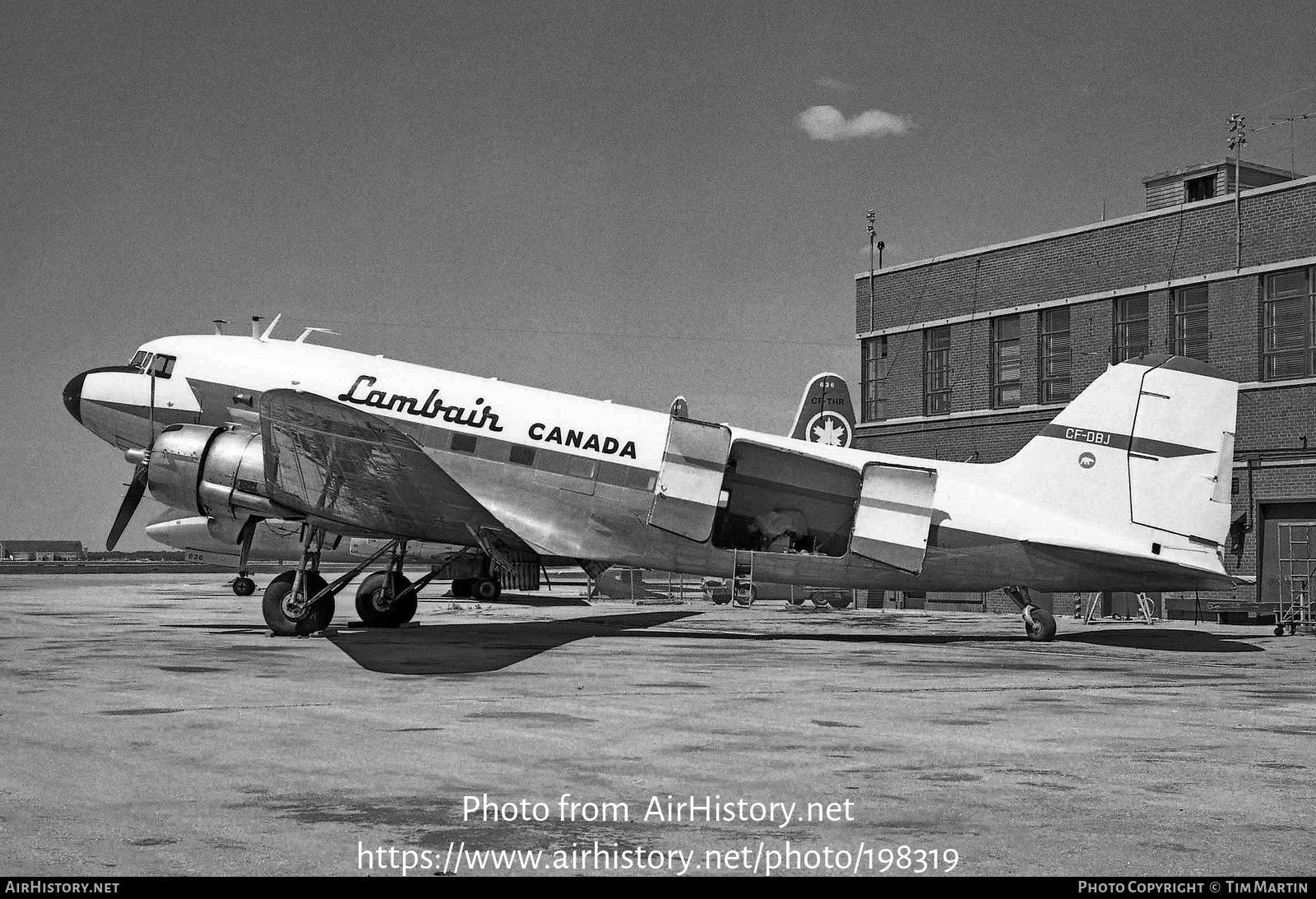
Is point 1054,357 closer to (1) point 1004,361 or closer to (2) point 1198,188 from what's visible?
(1) point 1004,361

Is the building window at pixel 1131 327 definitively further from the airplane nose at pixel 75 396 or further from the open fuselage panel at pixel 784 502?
the airplane nose at pixel 75 396

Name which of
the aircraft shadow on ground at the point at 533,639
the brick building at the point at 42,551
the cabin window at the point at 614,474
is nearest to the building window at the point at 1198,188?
the aircraft shadow on ground at the point at 533,639

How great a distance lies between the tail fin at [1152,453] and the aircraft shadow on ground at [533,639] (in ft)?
8.21

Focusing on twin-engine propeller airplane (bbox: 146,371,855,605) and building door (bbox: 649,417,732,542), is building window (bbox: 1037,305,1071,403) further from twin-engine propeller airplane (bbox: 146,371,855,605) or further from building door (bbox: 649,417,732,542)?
building door (bbox: 649,417,732,542)

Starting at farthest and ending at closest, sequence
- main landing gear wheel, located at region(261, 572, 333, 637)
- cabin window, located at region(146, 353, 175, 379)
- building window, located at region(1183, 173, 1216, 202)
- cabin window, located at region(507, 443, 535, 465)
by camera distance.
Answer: building window, located at region(1183, 173, 1216, 202), cabin window, located at region(146, 353, 175, 379), cabin window, located at region(507, 443, 535, 465), main landing gear wheel, located at region(261, 572, 333, 637)

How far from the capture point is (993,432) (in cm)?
3922

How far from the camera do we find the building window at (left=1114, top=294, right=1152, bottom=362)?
35.8 metres

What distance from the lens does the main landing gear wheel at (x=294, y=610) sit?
20.9 m

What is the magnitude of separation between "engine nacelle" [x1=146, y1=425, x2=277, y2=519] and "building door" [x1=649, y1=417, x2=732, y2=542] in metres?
6.75

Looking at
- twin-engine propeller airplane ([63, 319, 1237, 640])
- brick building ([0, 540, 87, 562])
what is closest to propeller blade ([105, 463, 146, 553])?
twin-engine propeller airplane ([63, 319, 1237, 640])

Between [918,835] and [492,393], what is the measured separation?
16.7m

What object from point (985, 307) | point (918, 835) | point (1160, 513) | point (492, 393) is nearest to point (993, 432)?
point (985, 307)

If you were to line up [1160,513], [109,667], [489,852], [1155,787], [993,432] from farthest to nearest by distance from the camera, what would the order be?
1. [993,432]
2. [1160,513]
3. [109,667]
4. [1155,787]
5. [489,852]

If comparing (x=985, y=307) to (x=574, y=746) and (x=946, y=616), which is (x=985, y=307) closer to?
(x=946, y=616)
